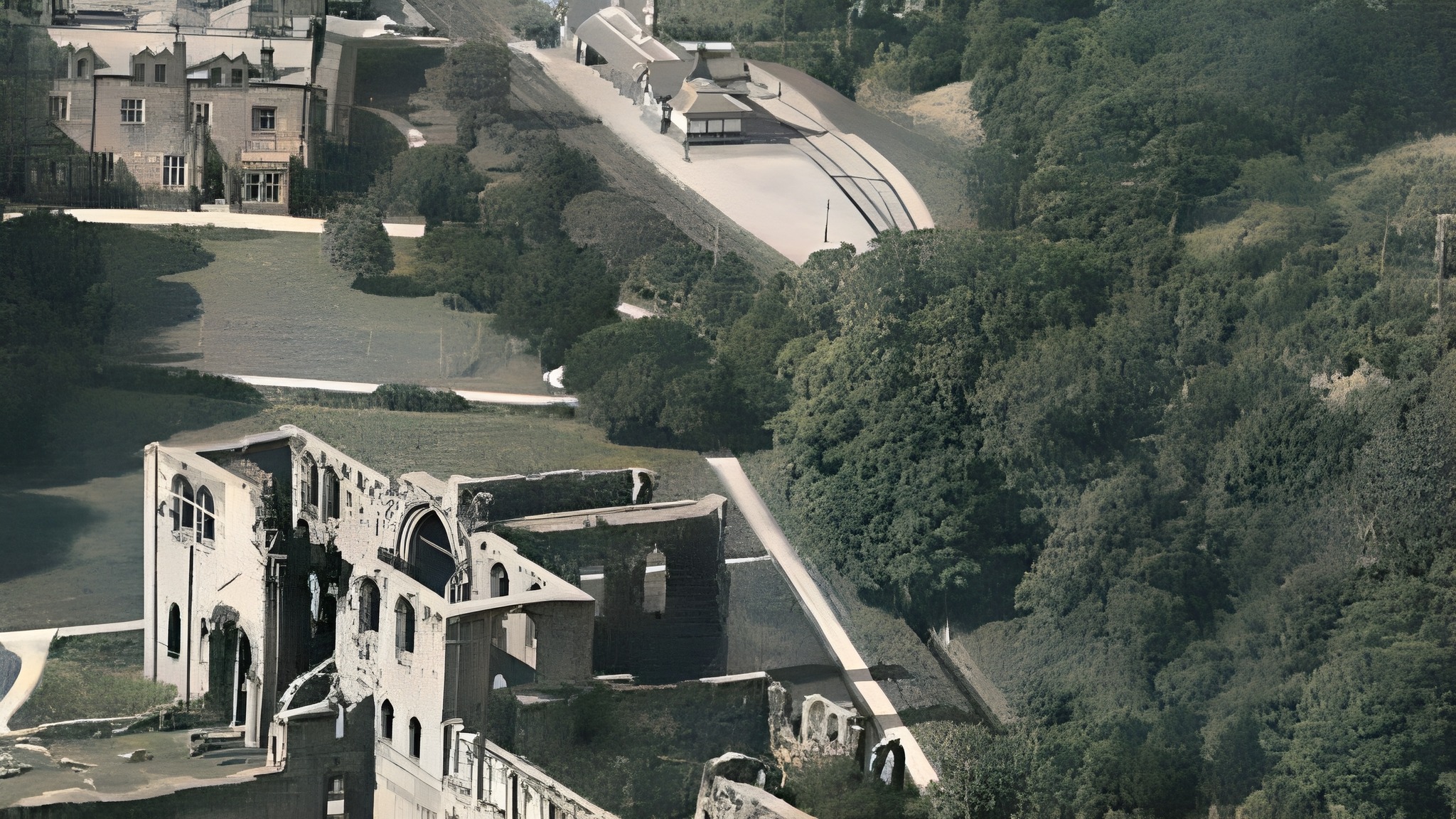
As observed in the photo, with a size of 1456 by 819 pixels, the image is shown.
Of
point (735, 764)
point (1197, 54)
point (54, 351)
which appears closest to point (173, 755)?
point (735, 764)

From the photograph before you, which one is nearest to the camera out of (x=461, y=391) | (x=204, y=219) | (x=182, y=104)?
(x=461, y=391)

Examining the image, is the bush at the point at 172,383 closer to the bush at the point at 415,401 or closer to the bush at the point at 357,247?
the bush at the point at 415,401

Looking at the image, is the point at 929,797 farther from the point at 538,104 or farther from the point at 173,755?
the point at 538,104

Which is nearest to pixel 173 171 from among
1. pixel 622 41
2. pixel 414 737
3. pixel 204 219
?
pixel 204 219

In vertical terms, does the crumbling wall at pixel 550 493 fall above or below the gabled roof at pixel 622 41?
below

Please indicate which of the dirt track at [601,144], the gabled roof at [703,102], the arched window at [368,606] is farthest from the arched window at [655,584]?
the gabled roof at [703,102]

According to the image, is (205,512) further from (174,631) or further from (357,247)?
(357,247)

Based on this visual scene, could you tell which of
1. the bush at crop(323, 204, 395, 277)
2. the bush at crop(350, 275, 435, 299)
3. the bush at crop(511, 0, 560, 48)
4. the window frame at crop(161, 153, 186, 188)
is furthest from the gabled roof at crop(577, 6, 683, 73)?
the window frame at crop(161, 153, 186, 188)
